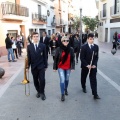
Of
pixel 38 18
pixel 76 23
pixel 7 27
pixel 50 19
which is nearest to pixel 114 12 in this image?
pixel 38 18

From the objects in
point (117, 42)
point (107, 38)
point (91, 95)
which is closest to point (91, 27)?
point (107, 38)

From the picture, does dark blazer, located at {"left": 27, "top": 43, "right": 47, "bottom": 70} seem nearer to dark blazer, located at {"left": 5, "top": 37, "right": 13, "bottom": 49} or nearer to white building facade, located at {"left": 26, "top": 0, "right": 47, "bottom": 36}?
dark blazer, located at {"left": 5, "top": 37, "right": 13, "bottom": 49}

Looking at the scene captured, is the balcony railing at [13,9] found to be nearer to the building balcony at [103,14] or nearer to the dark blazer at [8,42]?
the dark blazer at [8,42]

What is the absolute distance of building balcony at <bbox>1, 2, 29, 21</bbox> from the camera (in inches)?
628

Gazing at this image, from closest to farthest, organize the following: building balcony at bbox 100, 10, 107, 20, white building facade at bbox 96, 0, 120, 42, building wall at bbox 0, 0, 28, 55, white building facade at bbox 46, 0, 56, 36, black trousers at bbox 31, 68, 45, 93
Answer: black trousers at bbox 31, 68, 45, 93
building wall at bbox 0, 0, 28, 55
white building facade at bbox 96, 0, 120, 42
building balcony at bbox 100, 10, 107, 20
white building facade at bbox 46, 0, 56, 36

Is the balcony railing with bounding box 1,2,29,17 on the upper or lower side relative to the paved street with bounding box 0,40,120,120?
upper

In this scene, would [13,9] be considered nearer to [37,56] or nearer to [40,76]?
[37,56]

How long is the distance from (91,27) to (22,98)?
31.5 meters

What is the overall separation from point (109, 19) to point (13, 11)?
51.0 feet

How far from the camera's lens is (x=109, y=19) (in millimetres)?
28281

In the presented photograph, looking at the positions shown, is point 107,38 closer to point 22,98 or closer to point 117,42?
point 117,42

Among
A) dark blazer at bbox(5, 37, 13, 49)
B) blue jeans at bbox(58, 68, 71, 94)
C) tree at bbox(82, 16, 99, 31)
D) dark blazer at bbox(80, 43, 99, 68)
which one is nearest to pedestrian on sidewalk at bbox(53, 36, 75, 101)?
blue jeans at bbox(58, 68, 71, 94)

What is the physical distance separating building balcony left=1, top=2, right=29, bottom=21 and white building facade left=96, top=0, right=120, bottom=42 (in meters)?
11.9

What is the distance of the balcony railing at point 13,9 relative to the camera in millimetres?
15944
